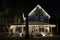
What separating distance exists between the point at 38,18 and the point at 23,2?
70.9 feet

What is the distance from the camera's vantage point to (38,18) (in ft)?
174

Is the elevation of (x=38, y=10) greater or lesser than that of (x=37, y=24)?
greater

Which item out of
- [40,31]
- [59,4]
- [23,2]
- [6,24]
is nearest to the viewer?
[23,2]

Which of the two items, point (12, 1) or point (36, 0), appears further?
point (36, 0)

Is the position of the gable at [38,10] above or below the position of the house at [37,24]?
above

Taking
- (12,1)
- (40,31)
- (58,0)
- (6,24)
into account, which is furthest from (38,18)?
(12,1)

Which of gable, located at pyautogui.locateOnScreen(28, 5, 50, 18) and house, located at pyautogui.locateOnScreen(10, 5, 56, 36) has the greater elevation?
gable, located at pyautogui.locateOnScreen(28, 5, 50, 18)

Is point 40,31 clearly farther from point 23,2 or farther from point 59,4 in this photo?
point 23,2

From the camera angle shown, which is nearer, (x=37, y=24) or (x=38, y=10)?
(x=37, y=24)

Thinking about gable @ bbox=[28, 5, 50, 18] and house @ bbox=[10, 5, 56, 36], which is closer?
house @ bbox=[10, 5, 56, 36]

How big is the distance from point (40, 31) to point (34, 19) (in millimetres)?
4526

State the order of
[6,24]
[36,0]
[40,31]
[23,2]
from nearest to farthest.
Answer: [23,2] < [40,31] < [6,24] < [36,0]

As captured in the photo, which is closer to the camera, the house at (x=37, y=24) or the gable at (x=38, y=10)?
the house at (x=37, y=24)

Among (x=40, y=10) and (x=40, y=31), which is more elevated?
(x=40, y=10)
